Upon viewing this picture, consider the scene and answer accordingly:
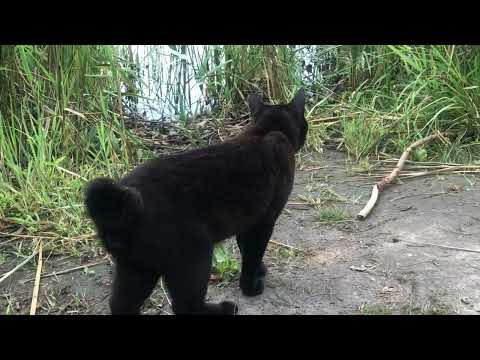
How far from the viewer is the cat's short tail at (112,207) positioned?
98.0 inches

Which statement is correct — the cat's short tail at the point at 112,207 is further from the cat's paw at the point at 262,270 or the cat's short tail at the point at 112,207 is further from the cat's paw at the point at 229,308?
the cat's paw at the point at 262,270

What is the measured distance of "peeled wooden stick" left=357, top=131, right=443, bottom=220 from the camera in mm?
4180

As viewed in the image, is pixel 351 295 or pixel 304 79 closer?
pixel 351 295

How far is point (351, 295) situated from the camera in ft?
10.9

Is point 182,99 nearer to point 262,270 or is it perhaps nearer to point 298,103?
point 298,103

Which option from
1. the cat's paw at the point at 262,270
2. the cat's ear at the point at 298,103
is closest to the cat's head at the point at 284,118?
the cat's ear at the point at 298,103

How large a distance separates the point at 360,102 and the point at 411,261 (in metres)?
2.51

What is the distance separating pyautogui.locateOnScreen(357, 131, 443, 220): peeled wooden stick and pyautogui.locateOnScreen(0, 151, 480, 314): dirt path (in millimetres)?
49

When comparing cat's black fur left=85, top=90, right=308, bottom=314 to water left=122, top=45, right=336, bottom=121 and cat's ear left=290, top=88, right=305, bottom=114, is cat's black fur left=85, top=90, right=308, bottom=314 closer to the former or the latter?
cat's ear left=290, top=88, right=305, bottom=114

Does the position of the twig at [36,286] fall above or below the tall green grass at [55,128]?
below

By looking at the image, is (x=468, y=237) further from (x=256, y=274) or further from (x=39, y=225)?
(x=39, y=225)

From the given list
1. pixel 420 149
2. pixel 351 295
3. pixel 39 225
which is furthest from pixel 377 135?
pixel 39 225

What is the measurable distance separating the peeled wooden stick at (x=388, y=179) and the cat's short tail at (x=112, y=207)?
195cm

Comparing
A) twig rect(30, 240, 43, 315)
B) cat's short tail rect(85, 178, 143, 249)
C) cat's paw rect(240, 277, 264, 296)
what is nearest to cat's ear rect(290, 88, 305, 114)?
cat's paw rect(240, 277, 264, 296)
